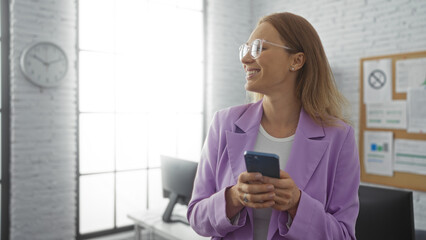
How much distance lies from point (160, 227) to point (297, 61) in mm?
2097

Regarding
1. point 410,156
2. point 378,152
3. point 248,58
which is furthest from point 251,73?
point 378,152

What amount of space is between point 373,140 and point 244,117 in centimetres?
315

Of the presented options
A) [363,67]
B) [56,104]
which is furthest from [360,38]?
[56,104]

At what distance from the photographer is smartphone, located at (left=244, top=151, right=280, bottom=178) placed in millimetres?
918

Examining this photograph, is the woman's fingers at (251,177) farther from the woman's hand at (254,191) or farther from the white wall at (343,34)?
the white wall at (343,34)

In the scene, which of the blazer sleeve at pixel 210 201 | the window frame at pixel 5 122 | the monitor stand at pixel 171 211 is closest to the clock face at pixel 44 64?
the window frame at pixel 5 122

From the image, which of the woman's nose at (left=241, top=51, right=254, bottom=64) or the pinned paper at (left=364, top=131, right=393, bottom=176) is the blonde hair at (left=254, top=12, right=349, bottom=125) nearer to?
the woman's nose at (left=241, top=51, right=254, bottom=64)

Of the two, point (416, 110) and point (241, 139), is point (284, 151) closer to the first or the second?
point (241, 139)

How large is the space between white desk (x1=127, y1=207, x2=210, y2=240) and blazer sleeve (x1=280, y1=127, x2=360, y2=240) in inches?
67.9

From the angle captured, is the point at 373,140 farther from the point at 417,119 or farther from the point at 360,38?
the point at 360,38

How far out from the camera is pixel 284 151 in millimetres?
1190

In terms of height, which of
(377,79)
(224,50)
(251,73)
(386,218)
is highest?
(224,50)

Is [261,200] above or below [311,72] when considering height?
below

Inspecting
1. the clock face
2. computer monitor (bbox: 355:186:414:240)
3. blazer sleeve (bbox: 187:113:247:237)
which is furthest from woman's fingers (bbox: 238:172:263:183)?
the clock face
